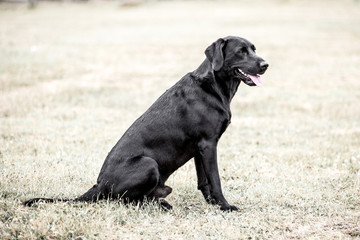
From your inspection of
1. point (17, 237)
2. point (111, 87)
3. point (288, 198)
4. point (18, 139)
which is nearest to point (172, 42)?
point (111, 87)

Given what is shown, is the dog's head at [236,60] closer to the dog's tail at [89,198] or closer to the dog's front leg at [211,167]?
the dog's front leg at [211,167]

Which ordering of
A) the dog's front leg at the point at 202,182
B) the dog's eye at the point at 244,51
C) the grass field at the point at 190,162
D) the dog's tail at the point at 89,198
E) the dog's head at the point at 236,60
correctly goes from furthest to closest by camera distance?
the dog's front leg at the point at 202,182 → the dog's eye at the point at 244,51 → the dog's head at the point at 236,60 → the dog's tail at the point at 89,198 → the grass field at the point at 190,162

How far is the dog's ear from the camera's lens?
16.0ft

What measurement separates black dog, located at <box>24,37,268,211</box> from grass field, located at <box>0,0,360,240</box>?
0.77 feet

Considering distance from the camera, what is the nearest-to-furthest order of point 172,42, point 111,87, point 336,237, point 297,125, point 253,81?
point 336,237
point 253,81
point 297,125
point 111,87
point 172,42

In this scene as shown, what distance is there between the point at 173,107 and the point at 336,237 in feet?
7.06

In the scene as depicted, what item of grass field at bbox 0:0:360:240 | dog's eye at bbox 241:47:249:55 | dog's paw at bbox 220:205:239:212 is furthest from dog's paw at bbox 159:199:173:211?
dog's eye at bbox 241:47:249:55

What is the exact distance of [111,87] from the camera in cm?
1301

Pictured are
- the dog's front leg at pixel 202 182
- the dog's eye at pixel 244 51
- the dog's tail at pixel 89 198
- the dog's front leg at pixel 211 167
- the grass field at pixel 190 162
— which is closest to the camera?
the grass field at pixel 190 162

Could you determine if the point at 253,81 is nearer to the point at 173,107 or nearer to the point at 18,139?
the point at 173,107

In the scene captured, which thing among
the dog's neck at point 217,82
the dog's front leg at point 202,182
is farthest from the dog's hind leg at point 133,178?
the dog's neck at point 217,82

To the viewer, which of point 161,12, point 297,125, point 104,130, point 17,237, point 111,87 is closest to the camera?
point 17,237

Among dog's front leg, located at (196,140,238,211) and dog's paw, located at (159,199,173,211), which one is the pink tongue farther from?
dog's paw, located at (159,199,173,211)

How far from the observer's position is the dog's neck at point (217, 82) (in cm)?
493
